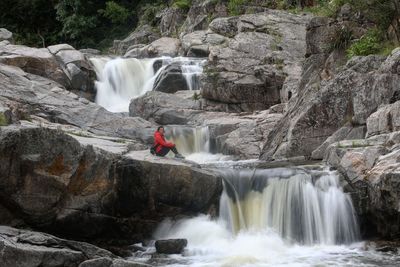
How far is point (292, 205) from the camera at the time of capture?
14445mm

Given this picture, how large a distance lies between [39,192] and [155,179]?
281 centimetres

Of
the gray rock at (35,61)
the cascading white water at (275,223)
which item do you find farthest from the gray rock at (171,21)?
the cascading white water at (275,223)

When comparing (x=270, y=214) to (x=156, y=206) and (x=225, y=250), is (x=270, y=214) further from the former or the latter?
(x=156, y=206)

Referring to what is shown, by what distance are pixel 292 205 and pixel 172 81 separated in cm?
1482

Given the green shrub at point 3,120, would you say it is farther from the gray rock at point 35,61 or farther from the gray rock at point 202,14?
the gray rock at point 202,14

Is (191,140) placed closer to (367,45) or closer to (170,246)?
(367,45)

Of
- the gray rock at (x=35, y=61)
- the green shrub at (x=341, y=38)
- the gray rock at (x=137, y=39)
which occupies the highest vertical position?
the gray rock at (x=137, y=39)

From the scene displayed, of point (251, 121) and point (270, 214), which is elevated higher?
point (251, 121)

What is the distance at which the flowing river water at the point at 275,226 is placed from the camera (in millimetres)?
12797

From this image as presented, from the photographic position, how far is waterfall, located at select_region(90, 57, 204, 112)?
28802mm

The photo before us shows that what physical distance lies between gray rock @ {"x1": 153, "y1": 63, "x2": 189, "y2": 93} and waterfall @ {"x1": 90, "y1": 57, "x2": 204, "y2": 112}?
0.26 meters

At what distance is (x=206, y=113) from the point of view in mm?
24828

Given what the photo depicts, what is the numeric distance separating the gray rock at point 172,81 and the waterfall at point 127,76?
0.26 m

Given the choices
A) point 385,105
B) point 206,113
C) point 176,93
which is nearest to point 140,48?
point 176,93
